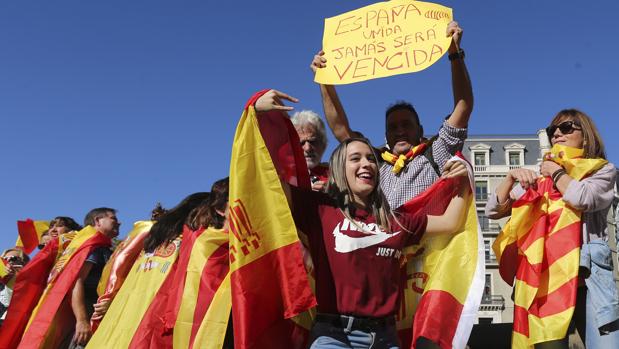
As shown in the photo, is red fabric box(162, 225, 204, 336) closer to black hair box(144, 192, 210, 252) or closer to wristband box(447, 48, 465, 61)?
black hair box(144, 192, 210, 252)

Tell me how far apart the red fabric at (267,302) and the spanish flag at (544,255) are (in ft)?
4.47

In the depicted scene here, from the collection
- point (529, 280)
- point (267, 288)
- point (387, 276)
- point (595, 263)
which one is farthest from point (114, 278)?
point (595, 263)

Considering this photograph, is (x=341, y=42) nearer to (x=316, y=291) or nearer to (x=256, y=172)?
(x=256, y=172)

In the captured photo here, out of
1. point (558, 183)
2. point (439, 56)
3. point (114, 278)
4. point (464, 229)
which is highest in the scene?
point (439, 56)

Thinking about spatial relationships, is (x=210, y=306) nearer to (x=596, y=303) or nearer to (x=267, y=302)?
(x=267, y=302)

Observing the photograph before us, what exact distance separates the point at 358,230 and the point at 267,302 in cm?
60

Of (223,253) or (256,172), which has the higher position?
(256,172)

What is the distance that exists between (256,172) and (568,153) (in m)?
1.95

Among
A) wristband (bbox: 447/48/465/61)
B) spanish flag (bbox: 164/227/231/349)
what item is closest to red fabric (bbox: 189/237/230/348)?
spanish flag (bbox: 164/227/231/349)

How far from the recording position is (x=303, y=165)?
12.2ft

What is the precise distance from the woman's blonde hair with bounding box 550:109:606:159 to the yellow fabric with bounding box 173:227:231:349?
2.38 metres

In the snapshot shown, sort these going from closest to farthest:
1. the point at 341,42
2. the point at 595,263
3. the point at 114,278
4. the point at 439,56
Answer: the point at 595,263 < the point at 439,56 < the point at 341,42 < the point at 114,278

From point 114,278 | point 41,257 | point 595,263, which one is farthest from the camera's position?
point 41,257

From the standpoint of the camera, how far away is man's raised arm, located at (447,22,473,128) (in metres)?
3.97
